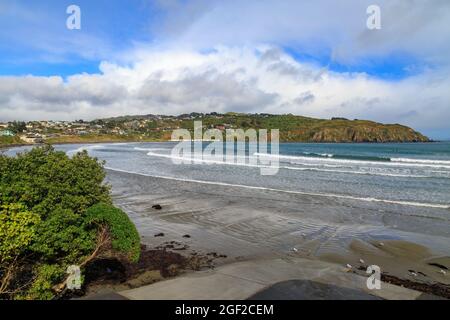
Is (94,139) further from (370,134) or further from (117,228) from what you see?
(117,228)

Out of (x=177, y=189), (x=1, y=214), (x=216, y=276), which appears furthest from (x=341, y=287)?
(x=177, y=189)

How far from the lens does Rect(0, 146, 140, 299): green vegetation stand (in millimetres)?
6914

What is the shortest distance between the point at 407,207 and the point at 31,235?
21569 mm

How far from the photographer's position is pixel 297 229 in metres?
16.8

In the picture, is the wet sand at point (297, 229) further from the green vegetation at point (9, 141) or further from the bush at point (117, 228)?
the green vegetation at point (9, 141)

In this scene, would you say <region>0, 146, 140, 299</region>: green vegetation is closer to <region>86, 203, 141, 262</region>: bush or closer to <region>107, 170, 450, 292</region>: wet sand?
<region>86, 203, 141, 262</region>: bush

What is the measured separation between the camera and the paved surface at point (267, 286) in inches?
333

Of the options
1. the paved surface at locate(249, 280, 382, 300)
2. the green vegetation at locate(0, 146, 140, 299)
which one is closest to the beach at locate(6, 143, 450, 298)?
the paved surface at locate(249, 280, 382, 300)

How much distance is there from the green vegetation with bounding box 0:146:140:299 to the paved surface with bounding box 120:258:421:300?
137 cm

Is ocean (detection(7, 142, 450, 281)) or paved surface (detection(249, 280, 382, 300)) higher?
paved surface (detection(249, 280, 382, 300))

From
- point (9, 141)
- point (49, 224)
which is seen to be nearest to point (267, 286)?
point (49, 224)

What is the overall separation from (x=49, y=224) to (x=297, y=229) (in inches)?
470

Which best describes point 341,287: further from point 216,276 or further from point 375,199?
point 375,199

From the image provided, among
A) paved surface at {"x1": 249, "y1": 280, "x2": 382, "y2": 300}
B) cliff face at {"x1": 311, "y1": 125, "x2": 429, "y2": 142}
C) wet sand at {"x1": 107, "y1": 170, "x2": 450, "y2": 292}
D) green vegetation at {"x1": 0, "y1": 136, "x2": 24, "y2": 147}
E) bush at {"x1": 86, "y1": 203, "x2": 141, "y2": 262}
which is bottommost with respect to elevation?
wet sand at {"x1": 107, "y1": 170, "x2": 450, "y2": 292}
